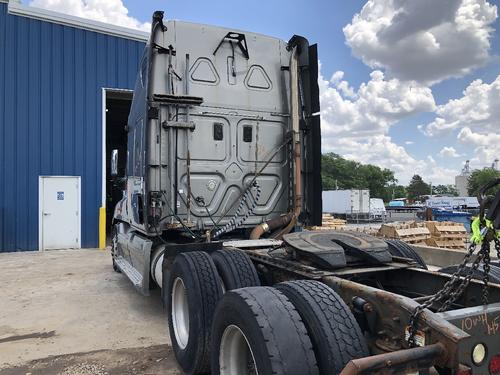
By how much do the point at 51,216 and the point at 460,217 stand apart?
1777cm

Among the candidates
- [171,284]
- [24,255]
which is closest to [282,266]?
[171,284]

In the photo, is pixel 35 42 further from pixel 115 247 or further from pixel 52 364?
pixel 52 364

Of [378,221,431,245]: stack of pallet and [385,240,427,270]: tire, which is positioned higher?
[385,240,427,270]: tire

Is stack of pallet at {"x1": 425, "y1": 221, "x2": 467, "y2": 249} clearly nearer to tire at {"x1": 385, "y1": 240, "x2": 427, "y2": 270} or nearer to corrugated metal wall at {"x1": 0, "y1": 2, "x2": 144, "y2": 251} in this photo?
tire at {"x1": 385, "y1": 240, "x2": 427, "y2": 270}

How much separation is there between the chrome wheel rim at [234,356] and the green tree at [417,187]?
390ft

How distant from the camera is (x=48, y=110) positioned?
1408cm

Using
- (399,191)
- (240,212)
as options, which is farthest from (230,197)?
(399,191)

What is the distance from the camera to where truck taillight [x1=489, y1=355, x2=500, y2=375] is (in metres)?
2.32

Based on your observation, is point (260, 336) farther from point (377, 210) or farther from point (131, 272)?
point (377, 210)

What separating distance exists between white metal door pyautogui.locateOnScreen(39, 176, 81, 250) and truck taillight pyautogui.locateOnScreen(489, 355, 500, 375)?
543 inches

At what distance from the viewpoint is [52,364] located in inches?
173

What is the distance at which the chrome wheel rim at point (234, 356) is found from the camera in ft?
9.66

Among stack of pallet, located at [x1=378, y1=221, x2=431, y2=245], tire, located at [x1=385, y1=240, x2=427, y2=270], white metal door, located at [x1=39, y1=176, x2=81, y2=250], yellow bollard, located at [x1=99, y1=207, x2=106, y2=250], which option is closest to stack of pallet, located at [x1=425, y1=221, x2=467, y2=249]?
stack of pallet, located at [x1=378, y1=221, x2=431, y2=245]

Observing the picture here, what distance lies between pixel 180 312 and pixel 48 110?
38.8 ft
